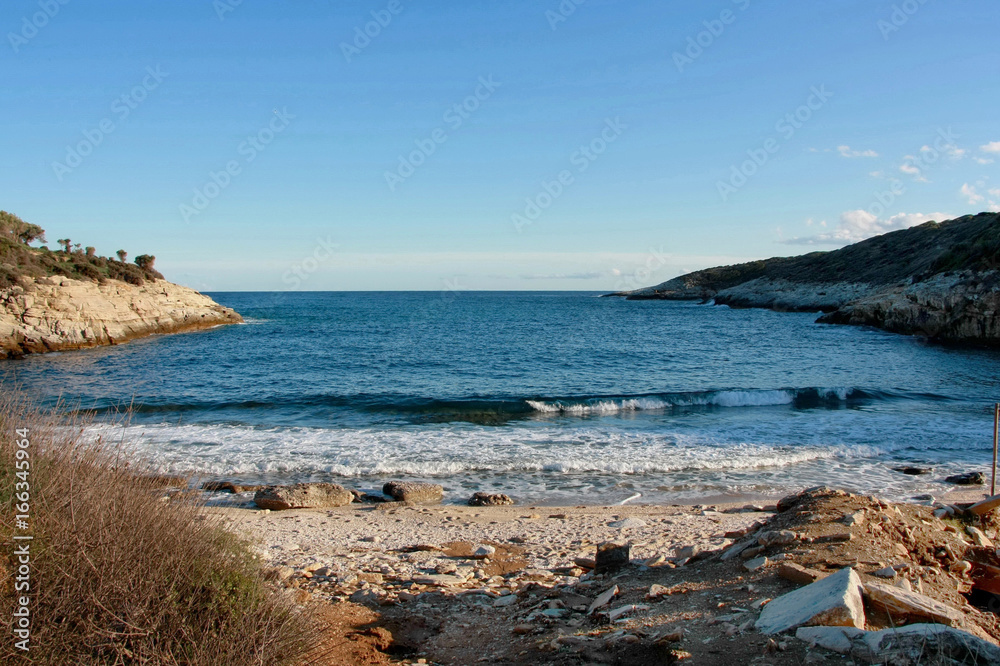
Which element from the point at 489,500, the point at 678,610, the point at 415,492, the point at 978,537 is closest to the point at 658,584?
the point at 678,610

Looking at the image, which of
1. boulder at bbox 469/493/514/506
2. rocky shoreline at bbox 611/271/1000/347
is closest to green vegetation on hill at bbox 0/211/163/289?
boulder at bbox 469/493/514/506

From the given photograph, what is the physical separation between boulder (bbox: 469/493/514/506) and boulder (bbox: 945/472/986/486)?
9180mm

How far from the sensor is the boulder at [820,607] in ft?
14.3

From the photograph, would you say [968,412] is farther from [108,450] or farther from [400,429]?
[108,450]

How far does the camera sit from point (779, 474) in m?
13.8

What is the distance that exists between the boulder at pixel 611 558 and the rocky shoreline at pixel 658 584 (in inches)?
0.7

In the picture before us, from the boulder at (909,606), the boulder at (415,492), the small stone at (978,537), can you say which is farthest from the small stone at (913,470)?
the boulder at (909,606)

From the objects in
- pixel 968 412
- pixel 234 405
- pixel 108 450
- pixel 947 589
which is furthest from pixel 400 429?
pixel 968 412

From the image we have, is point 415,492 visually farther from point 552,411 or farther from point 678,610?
point 552,411

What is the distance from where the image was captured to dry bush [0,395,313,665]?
351 centimetres

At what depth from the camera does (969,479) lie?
1259 cm

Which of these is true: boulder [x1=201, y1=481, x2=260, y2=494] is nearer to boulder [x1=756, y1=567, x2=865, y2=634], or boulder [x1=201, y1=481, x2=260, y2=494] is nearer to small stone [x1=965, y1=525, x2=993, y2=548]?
boulder [x1=756, y1=567, x2=865, y2=634]

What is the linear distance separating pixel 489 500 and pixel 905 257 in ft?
265

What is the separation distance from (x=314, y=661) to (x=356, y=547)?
16.0ft
